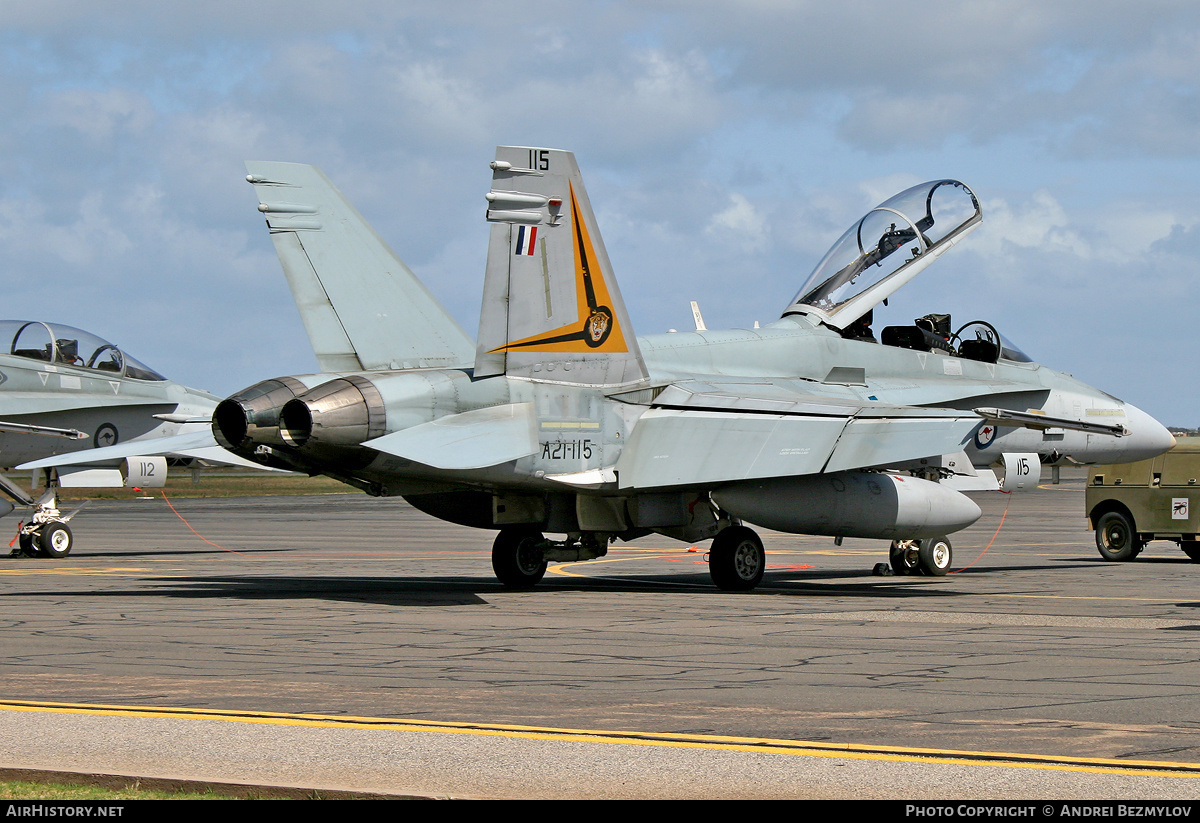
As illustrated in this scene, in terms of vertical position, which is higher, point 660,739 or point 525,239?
point 525,239

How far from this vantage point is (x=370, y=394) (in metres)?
13.9

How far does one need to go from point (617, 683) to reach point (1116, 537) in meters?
15.3

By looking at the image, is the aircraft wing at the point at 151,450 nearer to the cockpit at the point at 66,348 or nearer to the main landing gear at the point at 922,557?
the cockpit at the point at 66,348

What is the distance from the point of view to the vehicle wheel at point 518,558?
16628mm

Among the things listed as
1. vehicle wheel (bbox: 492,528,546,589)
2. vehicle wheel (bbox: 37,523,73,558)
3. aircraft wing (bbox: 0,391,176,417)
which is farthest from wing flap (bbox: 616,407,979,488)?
vehicle wheel (bbox: 37,523,73,558)

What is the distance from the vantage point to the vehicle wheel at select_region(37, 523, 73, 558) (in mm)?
21984

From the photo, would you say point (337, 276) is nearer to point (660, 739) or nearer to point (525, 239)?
point (525, 239)

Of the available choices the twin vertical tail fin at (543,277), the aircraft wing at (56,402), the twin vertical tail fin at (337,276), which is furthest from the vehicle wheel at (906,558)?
the aircraft wing at (56,402)

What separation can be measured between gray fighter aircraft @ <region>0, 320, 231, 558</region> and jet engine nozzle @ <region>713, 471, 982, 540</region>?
9.20 metres

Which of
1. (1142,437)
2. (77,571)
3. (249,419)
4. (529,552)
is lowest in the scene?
(77,571)

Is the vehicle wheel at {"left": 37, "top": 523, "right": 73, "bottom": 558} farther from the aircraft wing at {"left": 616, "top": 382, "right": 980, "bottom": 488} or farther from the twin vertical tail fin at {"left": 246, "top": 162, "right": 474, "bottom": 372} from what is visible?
the aircraft wing at {"left": 616, "top": 382, "right": 980, "bottom": 488}

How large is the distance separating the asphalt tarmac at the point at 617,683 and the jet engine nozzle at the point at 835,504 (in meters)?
0.80

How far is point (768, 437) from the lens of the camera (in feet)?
49.9

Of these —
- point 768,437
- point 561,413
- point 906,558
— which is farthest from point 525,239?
point 906,558
